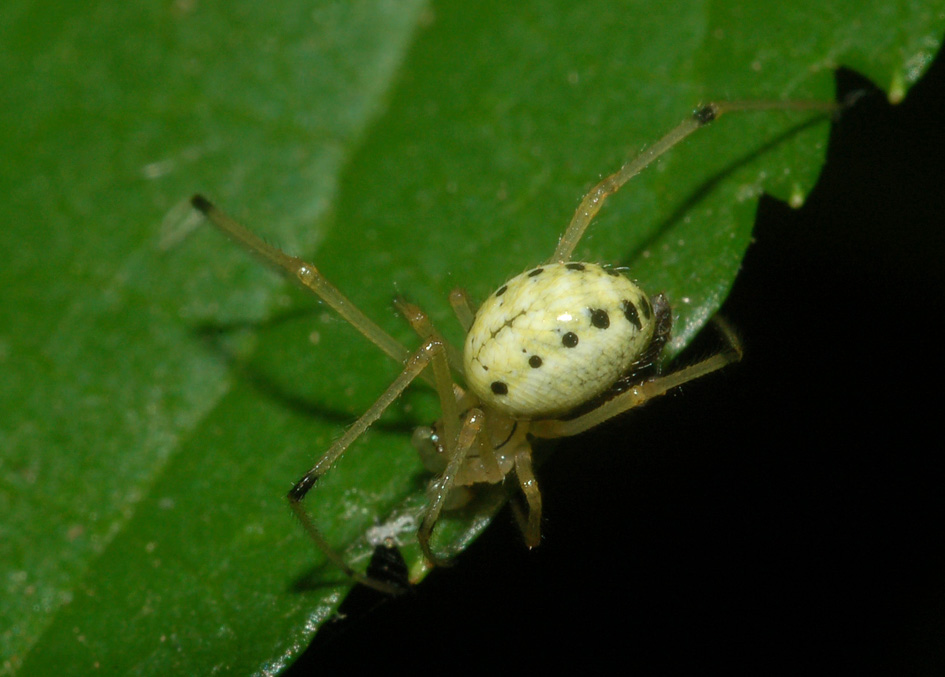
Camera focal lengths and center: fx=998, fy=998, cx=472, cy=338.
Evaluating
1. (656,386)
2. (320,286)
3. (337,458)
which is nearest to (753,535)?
(656,386)

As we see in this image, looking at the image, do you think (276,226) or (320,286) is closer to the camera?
(320,286)

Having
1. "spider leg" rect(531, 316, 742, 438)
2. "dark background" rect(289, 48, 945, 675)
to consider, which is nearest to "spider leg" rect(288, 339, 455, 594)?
"spider leg" rect(531, 316, 742, 438)

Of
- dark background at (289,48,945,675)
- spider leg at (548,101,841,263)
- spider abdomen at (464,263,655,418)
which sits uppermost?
spider leg at (548,101,841,263)

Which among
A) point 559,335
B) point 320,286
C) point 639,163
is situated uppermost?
point 320,286

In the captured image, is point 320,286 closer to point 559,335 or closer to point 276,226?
point 276,226

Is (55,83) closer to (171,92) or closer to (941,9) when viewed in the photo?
(171,92)

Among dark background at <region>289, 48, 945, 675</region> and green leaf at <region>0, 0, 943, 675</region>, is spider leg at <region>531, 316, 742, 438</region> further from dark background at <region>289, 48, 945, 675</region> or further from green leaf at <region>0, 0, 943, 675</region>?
dark background at <region>289, 48, 945, 675</region>
